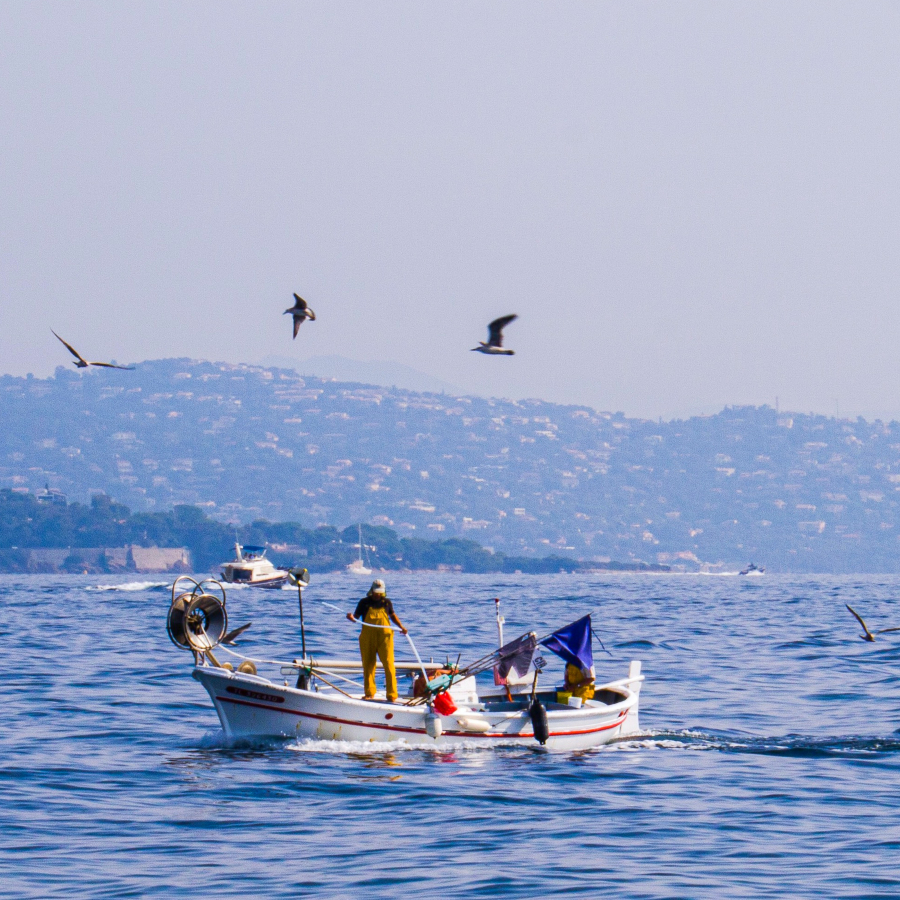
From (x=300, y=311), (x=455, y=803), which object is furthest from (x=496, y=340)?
(x=455, y=803)

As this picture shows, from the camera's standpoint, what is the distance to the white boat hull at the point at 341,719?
22.2m

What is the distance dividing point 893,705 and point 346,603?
60.0 metres

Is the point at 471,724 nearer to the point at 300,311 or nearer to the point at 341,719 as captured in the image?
the point at 341,719

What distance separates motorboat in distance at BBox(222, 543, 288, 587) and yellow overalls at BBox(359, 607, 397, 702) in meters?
83.0

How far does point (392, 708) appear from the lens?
22.4 meters

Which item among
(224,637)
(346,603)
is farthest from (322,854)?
(346,603)

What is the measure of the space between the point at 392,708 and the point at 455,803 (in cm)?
398

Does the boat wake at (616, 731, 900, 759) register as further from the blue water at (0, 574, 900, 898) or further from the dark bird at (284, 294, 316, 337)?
the dark bird at (284, 294, 316, 337)

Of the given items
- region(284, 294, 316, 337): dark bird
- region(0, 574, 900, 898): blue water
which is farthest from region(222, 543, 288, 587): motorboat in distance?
region(284, 294, 316, 337): dark bird

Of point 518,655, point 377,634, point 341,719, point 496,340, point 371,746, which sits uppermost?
point 496,340

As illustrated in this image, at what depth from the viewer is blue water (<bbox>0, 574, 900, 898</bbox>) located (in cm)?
1451

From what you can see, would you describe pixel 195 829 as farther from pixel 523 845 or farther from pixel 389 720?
pixel 389 720

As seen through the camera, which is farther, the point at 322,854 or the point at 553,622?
the point at 553,622

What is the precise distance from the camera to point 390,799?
1880cm
